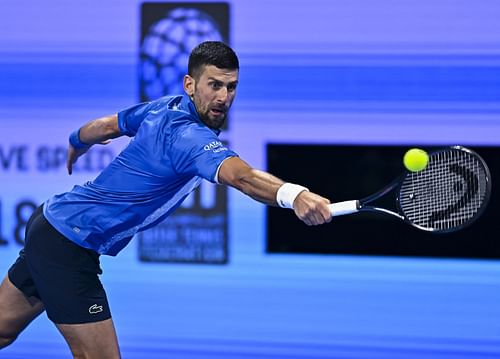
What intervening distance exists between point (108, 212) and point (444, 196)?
130cm

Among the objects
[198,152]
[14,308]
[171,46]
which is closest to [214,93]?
[198,152]

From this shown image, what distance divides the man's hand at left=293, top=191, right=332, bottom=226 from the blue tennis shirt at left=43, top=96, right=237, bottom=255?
1.37 feet

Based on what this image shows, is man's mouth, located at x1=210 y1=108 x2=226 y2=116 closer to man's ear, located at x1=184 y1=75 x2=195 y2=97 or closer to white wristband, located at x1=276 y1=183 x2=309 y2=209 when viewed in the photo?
man's ear, located at x1=184 y1=75 x2=195 y2=97

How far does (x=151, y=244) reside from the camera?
18.8 ft

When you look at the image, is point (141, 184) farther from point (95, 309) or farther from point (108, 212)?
point (95, 309)

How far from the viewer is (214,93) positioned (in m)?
3.37

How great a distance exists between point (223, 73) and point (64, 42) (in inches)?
107

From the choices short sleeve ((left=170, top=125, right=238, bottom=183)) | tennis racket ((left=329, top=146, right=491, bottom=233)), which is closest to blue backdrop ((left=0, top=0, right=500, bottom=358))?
tennis racket ((left=329, top=146, right=491, bottom=233))

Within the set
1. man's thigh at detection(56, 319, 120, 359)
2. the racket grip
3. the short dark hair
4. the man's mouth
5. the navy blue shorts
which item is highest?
the short dark hair

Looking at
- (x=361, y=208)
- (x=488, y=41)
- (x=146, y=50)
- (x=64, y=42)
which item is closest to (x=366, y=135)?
(x=488, y=41)

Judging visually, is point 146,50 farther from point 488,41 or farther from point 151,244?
point 488,41

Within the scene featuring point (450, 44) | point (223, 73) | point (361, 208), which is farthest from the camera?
point (450, 44)

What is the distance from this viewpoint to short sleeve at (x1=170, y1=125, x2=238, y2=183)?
3025 mm

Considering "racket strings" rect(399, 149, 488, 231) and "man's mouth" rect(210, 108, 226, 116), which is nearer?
"man's mouth" rect(210, 108, 226, 116)
